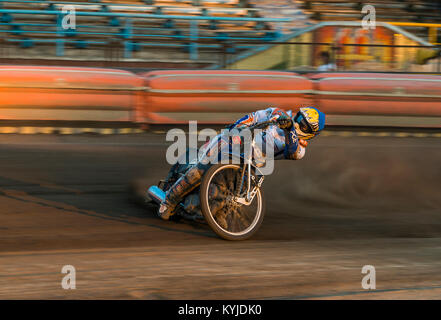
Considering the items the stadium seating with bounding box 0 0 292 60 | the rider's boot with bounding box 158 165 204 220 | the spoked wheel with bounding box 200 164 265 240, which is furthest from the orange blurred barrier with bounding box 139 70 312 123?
the spoked wheel with bounding box 200 164 265 240

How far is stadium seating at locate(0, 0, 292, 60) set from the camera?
15656 millimetres

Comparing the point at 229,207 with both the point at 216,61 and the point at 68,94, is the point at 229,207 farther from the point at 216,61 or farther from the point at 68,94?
the point at 216,61

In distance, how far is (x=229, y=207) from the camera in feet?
18.8

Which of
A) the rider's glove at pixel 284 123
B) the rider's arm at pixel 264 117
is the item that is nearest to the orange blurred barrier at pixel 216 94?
the rider's arm at pixel 264 117

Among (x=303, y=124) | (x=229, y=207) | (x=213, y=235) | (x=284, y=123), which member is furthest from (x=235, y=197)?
(x=303, y=124)

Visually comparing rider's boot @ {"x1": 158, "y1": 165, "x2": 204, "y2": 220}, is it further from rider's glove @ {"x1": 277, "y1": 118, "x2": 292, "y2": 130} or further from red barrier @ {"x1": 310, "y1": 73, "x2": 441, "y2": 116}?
red barrier @ {"x1": 310, "y1": 73, "x2": 441, "y2": 116}

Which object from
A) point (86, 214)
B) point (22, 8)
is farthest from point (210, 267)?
point (22, 8)

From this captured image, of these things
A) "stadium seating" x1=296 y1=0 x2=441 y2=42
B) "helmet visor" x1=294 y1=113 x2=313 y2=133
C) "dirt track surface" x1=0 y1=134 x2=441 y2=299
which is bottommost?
"dirt track surface" x1=0 y1=134 x2=441 y2=299

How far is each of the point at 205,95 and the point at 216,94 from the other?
216 mm

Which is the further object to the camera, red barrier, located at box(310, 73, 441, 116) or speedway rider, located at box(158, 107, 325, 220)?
red barrier, located at box(310, 73, 441, 116)

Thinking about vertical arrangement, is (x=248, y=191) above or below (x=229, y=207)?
above

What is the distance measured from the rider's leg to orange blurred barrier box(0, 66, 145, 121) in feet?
19.0

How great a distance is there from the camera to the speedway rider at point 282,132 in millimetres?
5648
